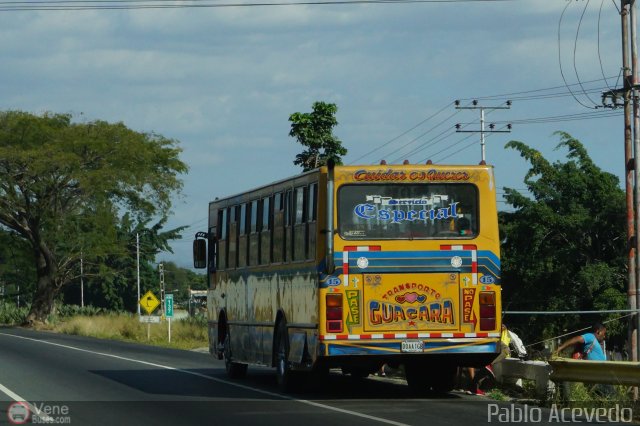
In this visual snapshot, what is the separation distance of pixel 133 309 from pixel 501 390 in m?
97.9

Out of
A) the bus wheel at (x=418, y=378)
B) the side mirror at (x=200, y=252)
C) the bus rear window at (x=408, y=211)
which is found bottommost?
the bus wheel at (x=418, y=378)

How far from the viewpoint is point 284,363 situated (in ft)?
62.6

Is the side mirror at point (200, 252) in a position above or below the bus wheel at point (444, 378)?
above

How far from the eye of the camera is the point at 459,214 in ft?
57.5

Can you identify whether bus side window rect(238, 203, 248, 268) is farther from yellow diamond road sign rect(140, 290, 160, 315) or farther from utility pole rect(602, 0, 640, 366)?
yellow diamond road sign rect(140, 290, 160, 315)

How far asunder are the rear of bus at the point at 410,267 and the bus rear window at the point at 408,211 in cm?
1

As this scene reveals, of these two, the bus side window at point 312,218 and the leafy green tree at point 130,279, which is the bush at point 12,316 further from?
the bus side window at point 312,218

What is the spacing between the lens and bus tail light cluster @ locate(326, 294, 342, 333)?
17.0 metres

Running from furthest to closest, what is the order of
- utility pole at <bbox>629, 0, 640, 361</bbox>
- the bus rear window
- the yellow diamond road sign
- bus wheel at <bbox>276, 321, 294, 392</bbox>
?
1. the yellow diamond road sign
2. utility pole at <bbox>629, 0, 640, 361</bbox>
3. bus wheel at <bbox>276, 321, 294, 392</bbox>
4. the bus rear window

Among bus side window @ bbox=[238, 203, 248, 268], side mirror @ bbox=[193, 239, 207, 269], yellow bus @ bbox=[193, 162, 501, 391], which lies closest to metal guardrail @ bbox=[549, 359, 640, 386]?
yellow bus @ bbox=[193, 162, 501, 391]

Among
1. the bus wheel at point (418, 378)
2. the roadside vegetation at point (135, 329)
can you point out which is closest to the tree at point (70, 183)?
the roadside vegetation at point (135, 329)

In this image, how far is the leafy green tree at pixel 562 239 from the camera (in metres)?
45.8

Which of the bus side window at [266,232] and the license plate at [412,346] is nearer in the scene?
the license plate at [412,346]

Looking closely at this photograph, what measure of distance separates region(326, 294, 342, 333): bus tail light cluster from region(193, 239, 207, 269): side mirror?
7602 mm
